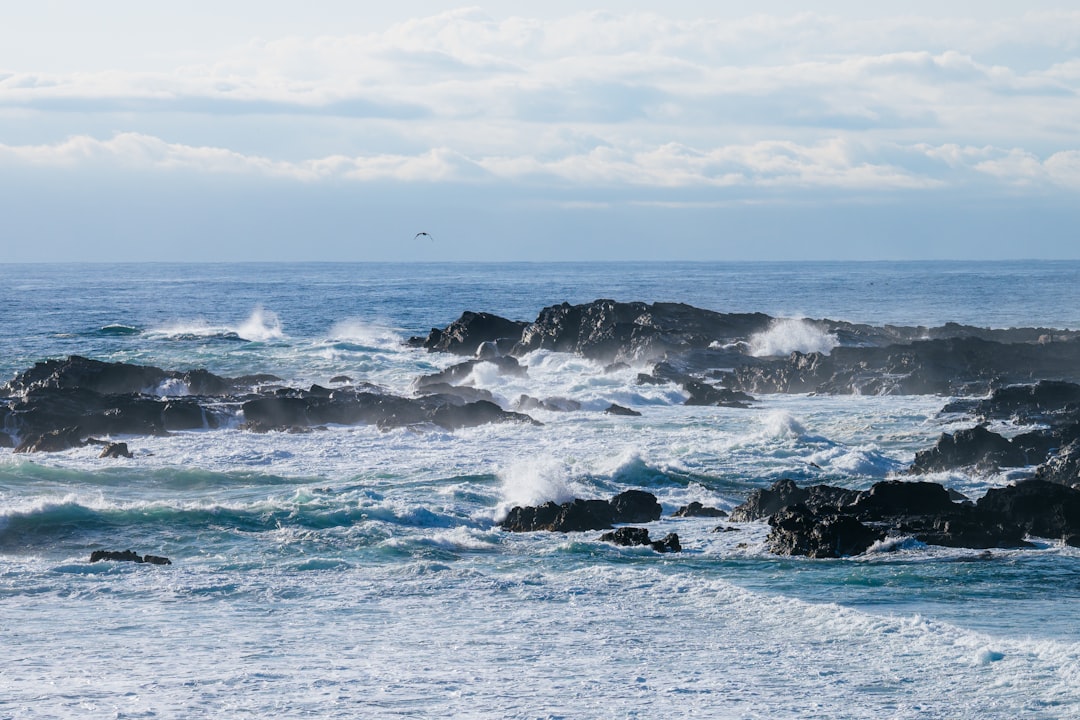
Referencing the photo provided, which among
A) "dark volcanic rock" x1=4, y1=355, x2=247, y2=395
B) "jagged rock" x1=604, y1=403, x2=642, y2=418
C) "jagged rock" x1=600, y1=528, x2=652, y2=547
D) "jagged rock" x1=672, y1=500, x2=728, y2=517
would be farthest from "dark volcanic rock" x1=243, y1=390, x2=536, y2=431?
"jagged rock" x1=600, y1=528, x2=652, y2=547

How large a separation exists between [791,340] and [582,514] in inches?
1246

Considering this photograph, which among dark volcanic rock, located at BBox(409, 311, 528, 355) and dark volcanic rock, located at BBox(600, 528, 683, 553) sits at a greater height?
dark volcanic rock, located at BBox(409, 311, 528, 355)

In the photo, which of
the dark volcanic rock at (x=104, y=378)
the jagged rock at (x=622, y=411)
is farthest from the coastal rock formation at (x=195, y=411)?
the jagged rock at (x=622, y=411)

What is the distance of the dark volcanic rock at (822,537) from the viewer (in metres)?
19.0

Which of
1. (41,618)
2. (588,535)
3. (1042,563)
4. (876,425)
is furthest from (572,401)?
(41,618)

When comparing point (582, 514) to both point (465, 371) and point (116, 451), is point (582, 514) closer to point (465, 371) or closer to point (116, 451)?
point (116, 451)

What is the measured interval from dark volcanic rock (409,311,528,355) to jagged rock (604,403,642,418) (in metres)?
17.0

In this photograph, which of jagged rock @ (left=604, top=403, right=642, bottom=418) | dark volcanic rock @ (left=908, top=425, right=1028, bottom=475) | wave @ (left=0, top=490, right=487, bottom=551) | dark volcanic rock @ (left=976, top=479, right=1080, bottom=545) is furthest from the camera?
jagged rock @ (left=604, top=403, right=642, bottom=418)

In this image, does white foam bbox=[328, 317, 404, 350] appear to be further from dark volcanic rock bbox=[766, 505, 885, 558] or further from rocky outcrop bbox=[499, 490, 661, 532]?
dark volcanic rock bbox=[766, 505, 885, 558]

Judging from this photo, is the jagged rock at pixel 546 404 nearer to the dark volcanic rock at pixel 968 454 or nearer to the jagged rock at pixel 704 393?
the jagged rock at pixel 704 393

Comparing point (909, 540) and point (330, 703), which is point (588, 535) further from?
point (330, 703)

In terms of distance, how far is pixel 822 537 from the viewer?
19.1 metres

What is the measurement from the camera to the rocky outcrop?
2111 centimetres

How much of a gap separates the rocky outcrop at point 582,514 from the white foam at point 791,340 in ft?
94.7
